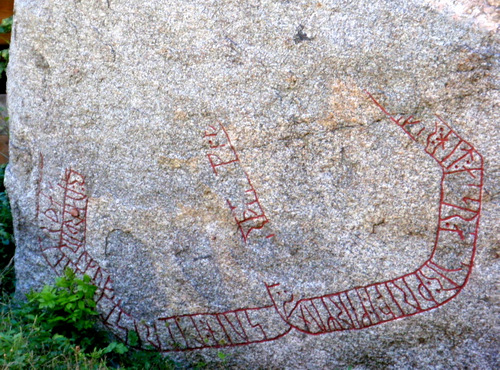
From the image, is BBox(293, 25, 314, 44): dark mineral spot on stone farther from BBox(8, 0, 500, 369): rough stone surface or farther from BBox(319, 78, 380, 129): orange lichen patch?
BBox(319, 78, 380, 129): orange lichen patch

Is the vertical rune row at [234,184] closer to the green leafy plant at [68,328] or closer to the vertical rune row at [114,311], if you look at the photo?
the vertical rune row at [114,311]

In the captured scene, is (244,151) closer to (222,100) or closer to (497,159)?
(222,100)

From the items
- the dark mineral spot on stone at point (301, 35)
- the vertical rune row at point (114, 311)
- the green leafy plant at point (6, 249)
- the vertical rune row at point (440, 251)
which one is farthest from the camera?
the green leafy plant at point (6, 249)

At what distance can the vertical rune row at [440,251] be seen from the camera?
2.38 m

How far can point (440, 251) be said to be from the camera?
2424 mm

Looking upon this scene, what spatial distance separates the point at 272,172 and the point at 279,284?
0.46 meters

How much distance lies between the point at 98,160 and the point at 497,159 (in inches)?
64.3

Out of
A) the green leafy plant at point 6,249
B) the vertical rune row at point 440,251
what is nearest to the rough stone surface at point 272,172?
the vertical rune row at point 440,251

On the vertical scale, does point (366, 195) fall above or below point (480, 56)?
below

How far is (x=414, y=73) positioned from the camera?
2.40m

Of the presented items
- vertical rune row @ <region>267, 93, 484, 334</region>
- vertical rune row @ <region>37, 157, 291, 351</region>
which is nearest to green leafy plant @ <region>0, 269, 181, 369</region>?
vertical rune row @ <region>37, 157, 291, 351</region>

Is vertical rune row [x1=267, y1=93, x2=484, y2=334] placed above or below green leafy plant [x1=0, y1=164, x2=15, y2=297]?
below

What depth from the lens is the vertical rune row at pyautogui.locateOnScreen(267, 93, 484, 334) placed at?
238 centimetres

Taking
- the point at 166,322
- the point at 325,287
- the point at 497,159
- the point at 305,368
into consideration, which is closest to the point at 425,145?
the point at 497,159
